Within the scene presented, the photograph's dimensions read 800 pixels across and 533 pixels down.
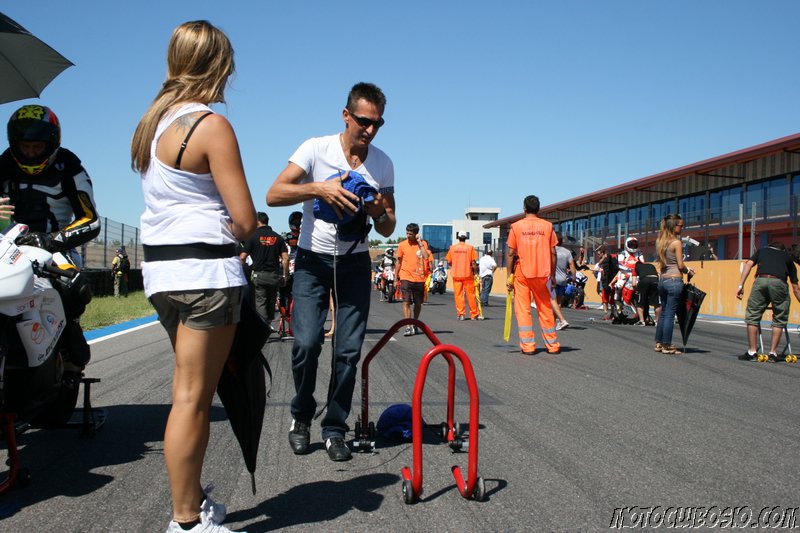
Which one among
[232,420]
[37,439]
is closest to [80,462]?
[37,439]

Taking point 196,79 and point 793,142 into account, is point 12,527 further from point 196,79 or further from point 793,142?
point 793,142

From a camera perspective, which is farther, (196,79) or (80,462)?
(80,462)

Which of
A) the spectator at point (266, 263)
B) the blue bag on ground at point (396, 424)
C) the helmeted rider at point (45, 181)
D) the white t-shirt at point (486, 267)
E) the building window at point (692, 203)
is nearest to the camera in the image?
the helmeted rider at point (45, 181)

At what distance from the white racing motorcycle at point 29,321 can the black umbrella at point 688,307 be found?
796 cm

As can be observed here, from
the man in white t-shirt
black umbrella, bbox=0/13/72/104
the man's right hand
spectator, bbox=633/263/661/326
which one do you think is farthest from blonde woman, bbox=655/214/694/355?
black umbrella, bbox=0/13/72/104

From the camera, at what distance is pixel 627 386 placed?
22.5 ft

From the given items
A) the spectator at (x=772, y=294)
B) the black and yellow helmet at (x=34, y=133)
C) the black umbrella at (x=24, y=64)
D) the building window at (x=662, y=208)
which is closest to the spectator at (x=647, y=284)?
the spectator at (x=772, y=294)

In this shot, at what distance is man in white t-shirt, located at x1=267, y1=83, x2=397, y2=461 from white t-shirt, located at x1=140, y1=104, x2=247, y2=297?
1.39m

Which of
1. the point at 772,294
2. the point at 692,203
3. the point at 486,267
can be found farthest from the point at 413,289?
the point at 692,203

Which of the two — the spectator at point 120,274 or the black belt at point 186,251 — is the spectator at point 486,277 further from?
the black belt at point 186,251

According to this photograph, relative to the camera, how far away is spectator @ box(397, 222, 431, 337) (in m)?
12.7

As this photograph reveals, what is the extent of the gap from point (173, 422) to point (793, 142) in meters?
25.4

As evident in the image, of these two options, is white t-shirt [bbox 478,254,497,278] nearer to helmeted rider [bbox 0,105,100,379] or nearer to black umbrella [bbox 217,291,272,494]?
helmeted rider [bbox 0,105,100,379]

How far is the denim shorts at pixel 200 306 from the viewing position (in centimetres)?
267
